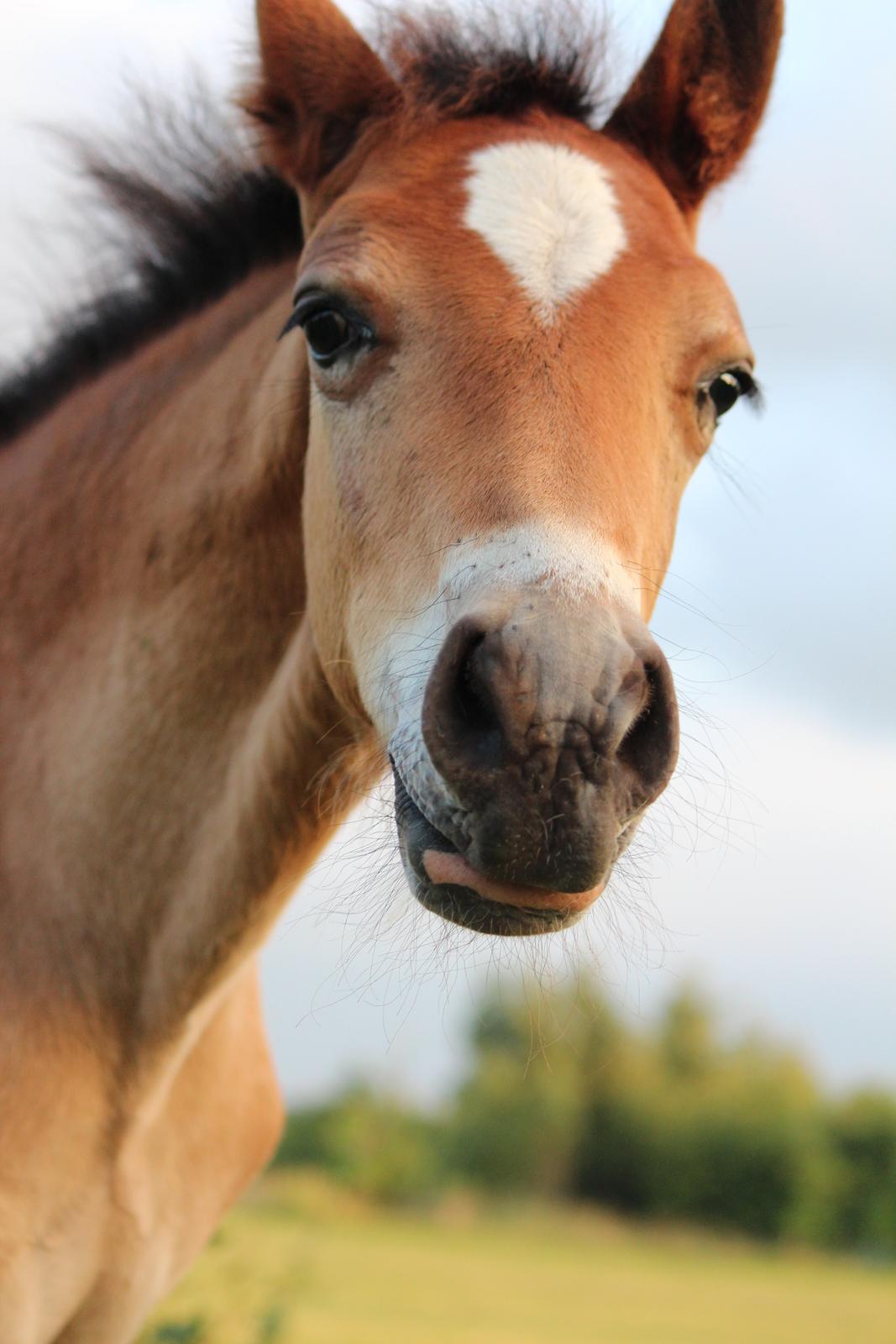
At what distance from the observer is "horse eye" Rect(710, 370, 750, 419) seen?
2.73m

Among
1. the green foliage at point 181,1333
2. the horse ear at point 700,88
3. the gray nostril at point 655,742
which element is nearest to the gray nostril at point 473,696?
the gray nostril at point 655,742

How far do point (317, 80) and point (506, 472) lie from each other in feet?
4.44

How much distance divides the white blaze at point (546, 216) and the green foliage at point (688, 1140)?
114ft

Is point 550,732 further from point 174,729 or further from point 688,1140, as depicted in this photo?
point 688,1140

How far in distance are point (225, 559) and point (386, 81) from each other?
1218 mm

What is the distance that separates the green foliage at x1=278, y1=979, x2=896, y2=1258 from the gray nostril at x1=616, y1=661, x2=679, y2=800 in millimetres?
34982

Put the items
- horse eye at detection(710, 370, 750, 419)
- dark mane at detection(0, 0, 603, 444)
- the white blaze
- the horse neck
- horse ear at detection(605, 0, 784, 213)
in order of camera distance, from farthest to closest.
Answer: dark mane at detection(0, 0, 603, 444) → horse ear at detection(605, 0, 784, 213) → the horse neck → horse eye at detection(710, 370, 750, 419) → the white blaze

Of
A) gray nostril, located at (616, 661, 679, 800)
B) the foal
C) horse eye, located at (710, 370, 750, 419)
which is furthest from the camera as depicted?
horse eye, located at (710, 370, 750, 419)

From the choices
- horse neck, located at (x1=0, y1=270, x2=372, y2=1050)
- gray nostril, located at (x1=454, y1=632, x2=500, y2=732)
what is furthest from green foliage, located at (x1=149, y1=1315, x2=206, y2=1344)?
gray nostril, located at (x1=454, y1=632, x2=500, y2=732)

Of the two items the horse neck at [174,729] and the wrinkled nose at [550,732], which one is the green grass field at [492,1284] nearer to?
the horse neck at [174,729]

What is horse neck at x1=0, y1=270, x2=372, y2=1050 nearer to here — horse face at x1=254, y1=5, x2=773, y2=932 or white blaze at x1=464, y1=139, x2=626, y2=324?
Answer: horse face at x1=254, y1=5, x2=773, y2=932

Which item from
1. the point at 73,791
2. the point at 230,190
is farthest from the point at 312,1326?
the point at 230,190

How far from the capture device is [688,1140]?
38.9 metres

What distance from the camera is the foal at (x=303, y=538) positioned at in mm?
2104
